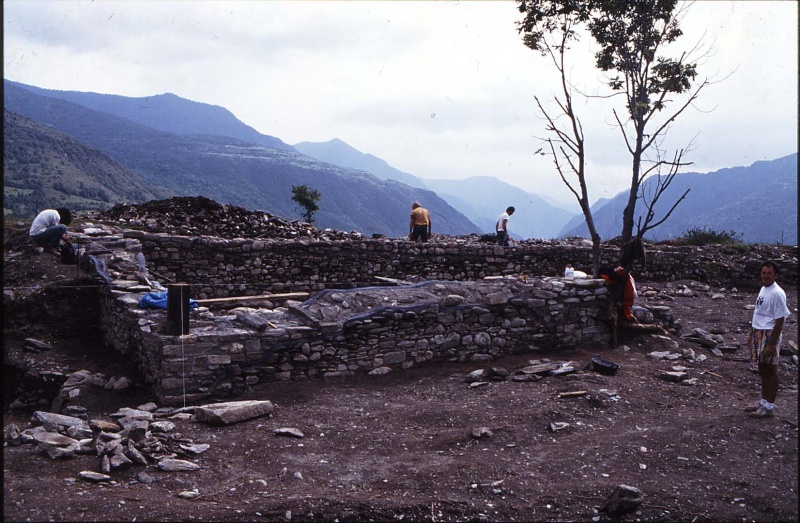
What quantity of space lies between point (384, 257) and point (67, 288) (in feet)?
25.8

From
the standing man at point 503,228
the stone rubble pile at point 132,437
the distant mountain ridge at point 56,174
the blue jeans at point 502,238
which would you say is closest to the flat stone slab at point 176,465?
the stone rubble pile at point 132,437

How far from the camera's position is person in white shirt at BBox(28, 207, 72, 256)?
10.1 metres

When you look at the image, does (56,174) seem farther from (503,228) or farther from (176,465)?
(176,465)

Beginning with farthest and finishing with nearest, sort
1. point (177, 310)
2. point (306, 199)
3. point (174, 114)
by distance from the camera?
point (174, 114)
point (306, 199)
point (177, 310)

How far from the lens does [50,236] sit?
10203 millimetres

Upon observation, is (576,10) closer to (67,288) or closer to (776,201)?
(67,288)

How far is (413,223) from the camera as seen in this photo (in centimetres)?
1648

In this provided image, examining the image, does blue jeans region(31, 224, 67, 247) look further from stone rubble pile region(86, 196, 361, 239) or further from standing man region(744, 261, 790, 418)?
A: standing man region(744, 261, 790, 418)

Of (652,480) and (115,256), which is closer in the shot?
(652,480)

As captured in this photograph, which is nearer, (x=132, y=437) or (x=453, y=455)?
(x=132, y=437)

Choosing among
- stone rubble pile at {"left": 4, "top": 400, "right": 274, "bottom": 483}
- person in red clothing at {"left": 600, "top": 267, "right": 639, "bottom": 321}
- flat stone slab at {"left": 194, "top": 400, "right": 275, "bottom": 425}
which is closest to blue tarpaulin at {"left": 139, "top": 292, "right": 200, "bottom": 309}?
stone rubble pile at {"left": 4, "top": 400, "right": 274, "bottom": 483}

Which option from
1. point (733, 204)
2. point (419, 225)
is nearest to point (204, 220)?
point (419, 225)

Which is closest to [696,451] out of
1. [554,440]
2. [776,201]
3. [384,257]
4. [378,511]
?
[554,440]

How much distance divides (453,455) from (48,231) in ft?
29.4
